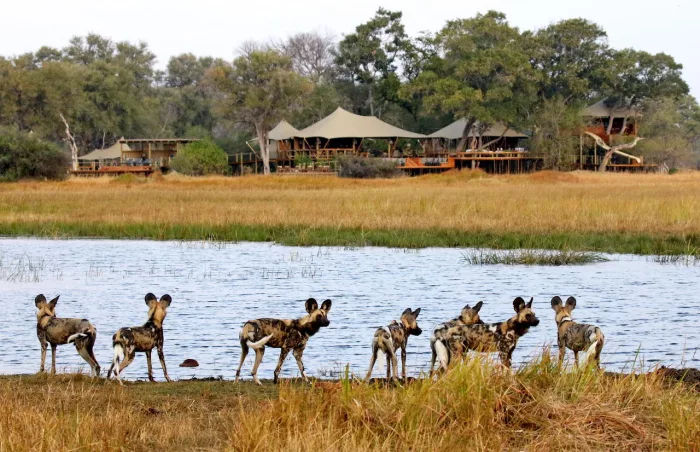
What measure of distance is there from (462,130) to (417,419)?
243 feet

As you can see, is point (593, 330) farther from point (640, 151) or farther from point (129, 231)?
point (640, 151)

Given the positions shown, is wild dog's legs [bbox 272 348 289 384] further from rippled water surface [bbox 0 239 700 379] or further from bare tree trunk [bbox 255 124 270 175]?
bare tree trunk [bbox 255 124 270 175]

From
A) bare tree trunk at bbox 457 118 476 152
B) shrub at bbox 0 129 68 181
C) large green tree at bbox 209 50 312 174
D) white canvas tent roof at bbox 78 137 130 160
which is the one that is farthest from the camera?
white canvas tent roof at bbox 78 137 130 160

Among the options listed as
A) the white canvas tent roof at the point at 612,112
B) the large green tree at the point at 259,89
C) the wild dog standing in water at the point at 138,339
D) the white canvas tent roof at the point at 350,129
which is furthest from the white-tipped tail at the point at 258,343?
the white canvas tent roof at the point at 612,112

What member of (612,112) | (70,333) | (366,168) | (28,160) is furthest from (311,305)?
(612,112)

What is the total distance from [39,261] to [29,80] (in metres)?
62.1

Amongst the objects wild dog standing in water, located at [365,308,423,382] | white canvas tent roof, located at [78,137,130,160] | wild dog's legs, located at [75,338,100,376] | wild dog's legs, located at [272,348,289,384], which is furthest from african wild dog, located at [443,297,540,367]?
white canvas tent roof, located at [78,137,130,160]

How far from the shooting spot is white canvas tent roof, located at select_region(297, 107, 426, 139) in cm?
7556

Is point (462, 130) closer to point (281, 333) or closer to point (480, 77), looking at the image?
point (480, 77)

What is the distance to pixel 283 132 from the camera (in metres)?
80.9

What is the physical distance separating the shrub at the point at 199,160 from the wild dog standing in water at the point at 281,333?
211ft

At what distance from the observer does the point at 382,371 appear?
10.9 metres

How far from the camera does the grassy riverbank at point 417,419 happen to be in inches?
291

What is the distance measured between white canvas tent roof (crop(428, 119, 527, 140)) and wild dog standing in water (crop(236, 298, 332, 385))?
67192 mm
